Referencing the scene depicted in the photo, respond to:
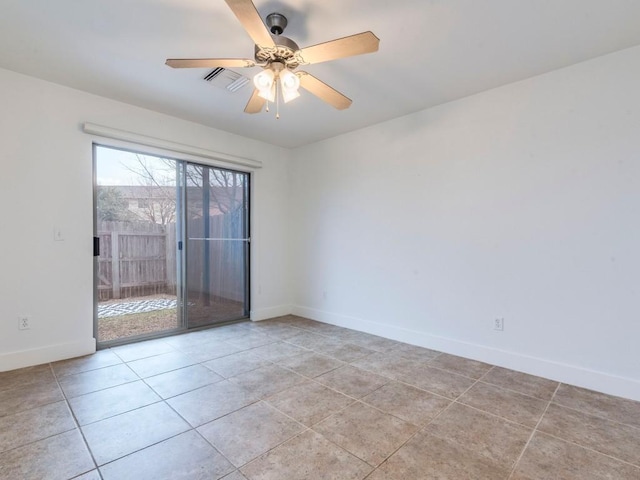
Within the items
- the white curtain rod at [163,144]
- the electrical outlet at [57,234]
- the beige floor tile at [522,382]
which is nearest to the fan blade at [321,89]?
the white curtain rod at [163,144]

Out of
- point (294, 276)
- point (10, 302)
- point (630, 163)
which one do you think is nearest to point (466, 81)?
point (630, 163)

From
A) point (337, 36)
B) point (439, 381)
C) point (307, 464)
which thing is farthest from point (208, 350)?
point (337, 36)

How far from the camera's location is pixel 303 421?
2029mm

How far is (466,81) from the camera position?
2.84 metres

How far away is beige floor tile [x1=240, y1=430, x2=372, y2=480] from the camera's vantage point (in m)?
1.56

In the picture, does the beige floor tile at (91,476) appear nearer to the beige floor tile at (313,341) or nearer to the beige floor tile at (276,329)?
the beige floor tile at (313,341)

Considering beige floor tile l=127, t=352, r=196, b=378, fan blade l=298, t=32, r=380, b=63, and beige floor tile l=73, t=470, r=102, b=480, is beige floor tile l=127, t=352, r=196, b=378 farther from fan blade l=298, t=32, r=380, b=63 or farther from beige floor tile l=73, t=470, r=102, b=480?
fan blade l=298, t=32, r=380, b=63

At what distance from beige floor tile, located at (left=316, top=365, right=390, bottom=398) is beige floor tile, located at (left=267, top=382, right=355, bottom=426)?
84mm

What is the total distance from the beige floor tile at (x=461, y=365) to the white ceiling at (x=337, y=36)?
8.54 feet

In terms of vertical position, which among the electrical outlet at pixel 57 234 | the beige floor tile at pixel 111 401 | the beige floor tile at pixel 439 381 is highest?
the electrical outlet at pixel 57 234

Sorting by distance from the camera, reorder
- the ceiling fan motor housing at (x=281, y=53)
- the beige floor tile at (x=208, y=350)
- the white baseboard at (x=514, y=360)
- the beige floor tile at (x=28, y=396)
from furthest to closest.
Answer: the beige floor tile at (x=208, y=350) → the white baseboard at (x=514, y=360) → the beige floor tile at (x=28, y=396) → the ceiling fan motor housing at (x=281, y=53)

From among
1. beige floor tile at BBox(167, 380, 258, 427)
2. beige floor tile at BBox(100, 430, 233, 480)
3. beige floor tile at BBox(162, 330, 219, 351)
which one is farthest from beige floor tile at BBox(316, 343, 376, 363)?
beige floor tile at BBox(100, 430, 233, 480)

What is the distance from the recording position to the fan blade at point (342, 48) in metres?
1.69

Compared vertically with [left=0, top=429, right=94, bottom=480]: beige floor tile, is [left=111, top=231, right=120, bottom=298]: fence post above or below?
above
